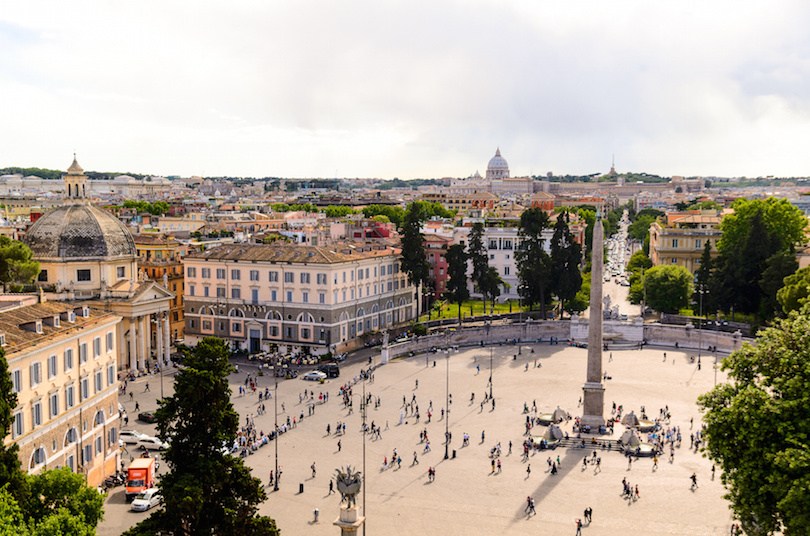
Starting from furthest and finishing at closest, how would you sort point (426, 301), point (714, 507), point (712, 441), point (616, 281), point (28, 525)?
point (616, 281) < point (426, 301) < point (714, 507) < point (712, 441) < point (28, 525)

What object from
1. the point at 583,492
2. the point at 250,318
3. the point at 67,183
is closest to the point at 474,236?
the point at 250,318

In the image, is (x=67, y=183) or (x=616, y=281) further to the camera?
(x=616, y=281)

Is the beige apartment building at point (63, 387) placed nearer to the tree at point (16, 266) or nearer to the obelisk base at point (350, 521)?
the obelisk base at point (350, 521)

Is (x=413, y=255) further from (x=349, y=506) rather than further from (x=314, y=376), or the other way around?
(x=349, y=506)

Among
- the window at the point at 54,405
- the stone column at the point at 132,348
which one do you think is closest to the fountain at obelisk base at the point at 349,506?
the window at the point at 54,405

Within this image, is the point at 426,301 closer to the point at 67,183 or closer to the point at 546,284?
the point at 546,284

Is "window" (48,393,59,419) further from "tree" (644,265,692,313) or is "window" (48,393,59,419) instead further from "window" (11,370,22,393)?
"tree" (644,265,692,313)

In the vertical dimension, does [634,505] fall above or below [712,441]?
below
